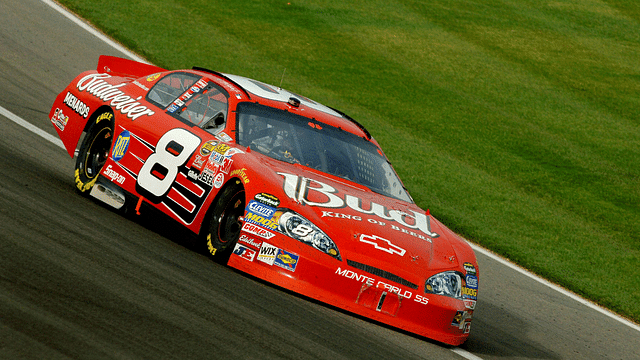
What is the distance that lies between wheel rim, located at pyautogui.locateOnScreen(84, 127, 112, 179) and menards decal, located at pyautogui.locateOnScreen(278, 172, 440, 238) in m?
2.39

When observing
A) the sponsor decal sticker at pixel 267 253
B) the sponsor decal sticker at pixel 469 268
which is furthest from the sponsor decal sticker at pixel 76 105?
the sponsor decal sticker at pixel 469 268

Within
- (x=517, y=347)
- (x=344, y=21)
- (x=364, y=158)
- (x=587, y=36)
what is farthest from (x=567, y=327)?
(x=587, y=36)

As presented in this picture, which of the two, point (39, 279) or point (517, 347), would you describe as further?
point (517, 347)

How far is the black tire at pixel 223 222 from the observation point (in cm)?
575

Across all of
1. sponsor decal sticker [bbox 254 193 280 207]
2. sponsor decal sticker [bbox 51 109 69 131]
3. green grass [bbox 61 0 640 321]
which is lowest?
green grass [bbox 61 0 640 321]

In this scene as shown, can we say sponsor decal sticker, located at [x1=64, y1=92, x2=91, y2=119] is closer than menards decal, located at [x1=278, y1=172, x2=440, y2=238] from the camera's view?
No

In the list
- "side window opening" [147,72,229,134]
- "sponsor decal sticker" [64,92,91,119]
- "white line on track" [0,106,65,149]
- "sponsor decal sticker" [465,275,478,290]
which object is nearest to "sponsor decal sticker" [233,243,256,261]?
"side window opening" [147,72,229,134]

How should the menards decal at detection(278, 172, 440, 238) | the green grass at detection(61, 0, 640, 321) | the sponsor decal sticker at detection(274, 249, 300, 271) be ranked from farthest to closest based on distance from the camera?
the green grass at detection(61, 0, 640, 321) < the menards decal at detection(278, 172, 440, 238) < the sponsor decal sticker at detection(274, 249, 300, 271)

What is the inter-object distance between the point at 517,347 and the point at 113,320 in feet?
11.1

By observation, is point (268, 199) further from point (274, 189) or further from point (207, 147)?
point (207, 147)

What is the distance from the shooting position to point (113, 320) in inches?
156

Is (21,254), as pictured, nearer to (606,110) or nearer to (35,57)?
(35,57)

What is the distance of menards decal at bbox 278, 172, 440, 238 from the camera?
18.3 feet

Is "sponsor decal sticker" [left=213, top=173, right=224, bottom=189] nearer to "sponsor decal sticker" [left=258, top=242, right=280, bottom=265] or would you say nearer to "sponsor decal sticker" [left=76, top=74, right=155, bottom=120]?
"sponsor decal sticker" [left=258, top=242, right=280, bottom=265]
